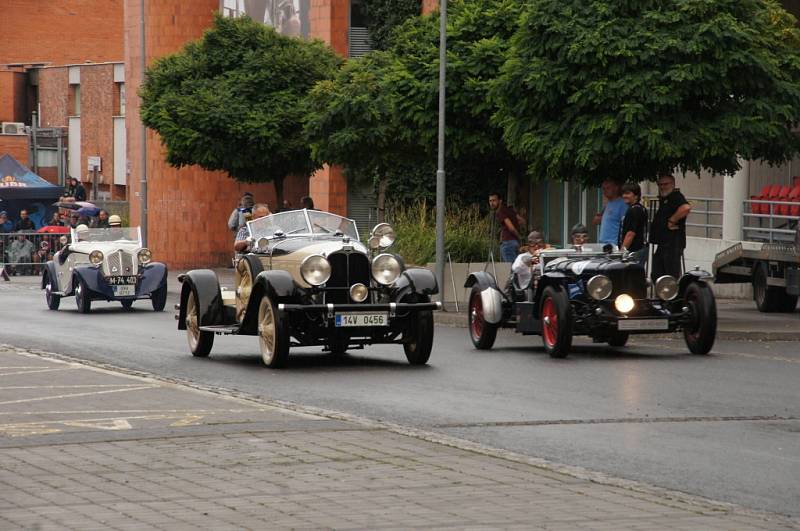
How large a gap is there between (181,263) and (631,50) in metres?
27.7

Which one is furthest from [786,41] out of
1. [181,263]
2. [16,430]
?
[181,263]

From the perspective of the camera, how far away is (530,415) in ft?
41.3

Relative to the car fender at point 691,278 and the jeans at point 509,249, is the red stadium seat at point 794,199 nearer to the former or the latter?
the jeans at point 509,249

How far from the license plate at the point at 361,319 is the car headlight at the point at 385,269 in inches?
18.8

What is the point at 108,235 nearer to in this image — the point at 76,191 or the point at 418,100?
the point at 418,100

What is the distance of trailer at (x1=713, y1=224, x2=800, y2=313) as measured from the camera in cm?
2478

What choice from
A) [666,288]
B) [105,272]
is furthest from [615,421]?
[105,272]

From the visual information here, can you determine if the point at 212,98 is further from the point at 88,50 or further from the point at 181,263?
the point at 88,50

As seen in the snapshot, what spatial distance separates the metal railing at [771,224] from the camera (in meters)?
27.7

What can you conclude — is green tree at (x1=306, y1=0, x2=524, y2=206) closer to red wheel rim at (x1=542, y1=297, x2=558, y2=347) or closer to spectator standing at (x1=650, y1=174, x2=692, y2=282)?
spectator standing at (x1=650, y1=174, x2=692, y2=282)

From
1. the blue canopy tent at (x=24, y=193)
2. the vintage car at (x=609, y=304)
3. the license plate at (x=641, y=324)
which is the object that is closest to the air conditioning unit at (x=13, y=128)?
the blue canopy tent at (x=24, y=193)

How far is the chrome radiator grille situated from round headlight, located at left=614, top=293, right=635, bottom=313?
40.2 feet

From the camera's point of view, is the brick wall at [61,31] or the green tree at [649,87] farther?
the brick wall at [61,31]

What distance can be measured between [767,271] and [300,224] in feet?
33.9
